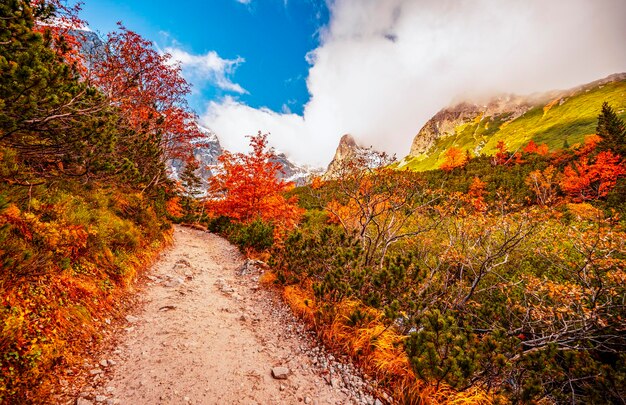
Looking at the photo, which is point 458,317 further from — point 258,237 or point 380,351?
point 258,237

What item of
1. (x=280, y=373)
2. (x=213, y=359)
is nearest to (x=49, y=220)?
(x=213, y=359)

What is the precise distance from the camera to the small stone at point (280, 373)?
4.47m

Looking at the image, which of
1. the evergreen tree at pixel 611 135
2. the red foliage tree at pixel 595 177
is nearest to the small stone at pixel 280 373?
the red foliage tree at pixel 595 177

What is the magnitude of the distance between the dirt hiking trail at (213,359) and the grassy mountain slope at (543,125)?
78.1 metres

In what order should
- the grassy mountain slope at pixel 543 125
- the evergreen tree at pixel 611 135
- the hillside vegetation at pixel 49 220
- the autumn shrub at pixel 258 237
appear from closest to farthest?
the hillside vegetation at pixel 49 220 < the autumn shrub at pixel 258 237 < the evergreen tree at pixel 611 135 < the grassy mountain slope at pixel 543 125

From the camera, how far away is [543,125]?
93312 millimetres

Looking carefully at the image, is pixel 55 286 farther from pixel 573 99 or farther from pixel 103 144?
pixel 573 99

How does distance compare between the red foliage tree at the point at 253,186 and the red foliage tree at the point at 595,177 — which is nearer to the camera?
the red foliage tree at the point at 253,186

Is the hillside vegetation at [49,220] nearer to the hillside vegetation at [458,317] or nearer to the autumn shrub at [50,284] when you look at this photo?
the autumn shrub at [50,284]

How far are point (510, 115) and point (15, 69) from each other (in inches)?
6484

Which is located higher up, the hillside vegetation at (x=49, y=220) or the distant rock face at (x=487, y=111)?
the distant rock face at (x=487, y=111)

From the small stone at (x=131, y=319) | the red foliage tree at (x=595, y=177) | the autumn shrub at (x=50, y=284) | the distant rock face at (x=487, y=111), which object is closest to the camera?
the autumn shrub at (x=50, y=284)

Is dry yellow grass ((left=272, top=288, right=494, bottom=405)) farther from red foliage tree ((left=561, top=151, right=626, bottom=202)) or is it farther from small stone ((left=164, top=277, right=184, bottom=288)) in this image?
red foliage tree ((left=561, top=151, right=626, bottom=202))

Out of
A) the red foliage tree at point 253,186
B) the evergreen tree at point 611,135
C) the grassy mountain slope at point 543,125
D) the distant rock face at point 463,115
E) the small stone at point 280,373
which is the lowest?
the small stone at point 280,373
